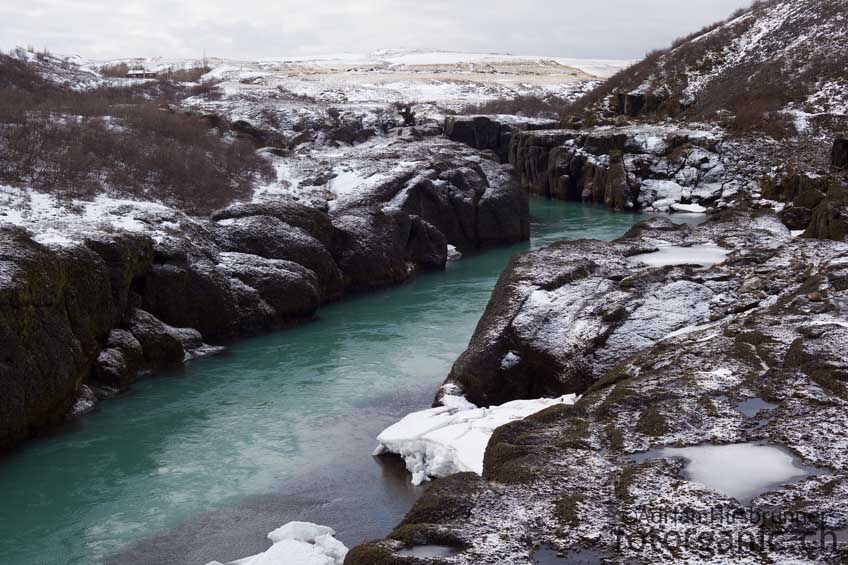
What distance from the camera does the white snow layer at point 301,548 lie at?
10008 millimetres

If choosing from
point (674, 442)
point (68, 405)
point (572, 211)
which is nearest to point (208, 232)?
point (68, 405)

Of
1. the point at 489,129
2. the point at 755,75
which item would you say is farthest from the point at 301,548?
the point at 489,129

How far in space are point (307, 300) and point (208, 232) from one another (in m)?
3.67

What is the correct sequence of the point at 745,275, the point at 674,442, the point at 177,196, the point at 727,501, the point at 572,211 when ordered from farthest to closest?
the point at 572,211 → the point at 177,196 → the point at 745,275 → the point at 674,442 → the point at 727,501

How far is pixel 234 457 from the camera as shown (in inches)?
568

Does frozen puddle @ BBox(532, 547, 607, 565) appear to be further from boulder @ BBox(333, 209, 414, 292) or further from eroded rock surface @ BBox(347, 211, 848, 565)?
boulder @ BBox(333, 209, 414, 292)

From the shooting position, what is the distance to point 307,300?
79.7ft

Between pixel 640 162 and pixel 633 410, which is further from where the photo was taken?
pixel 640 162

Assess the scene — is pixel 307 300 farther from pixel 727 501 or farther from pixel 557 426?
pixel 727 501

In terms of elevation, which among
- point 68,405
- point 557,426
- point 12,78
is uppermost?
point 12,78

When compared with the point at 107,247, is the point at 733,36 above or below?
above

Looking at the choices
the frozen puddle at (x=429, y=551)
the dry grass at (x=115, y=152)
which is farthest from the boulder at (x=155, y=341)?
the frozen puddle at (x=429, y=551)

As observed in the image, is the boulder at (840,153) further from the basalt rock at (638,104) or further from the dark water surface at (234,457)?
the dark water surface at (234,457)

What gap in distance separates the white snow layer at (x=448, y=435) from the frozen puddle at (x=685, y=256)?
5613 mm
